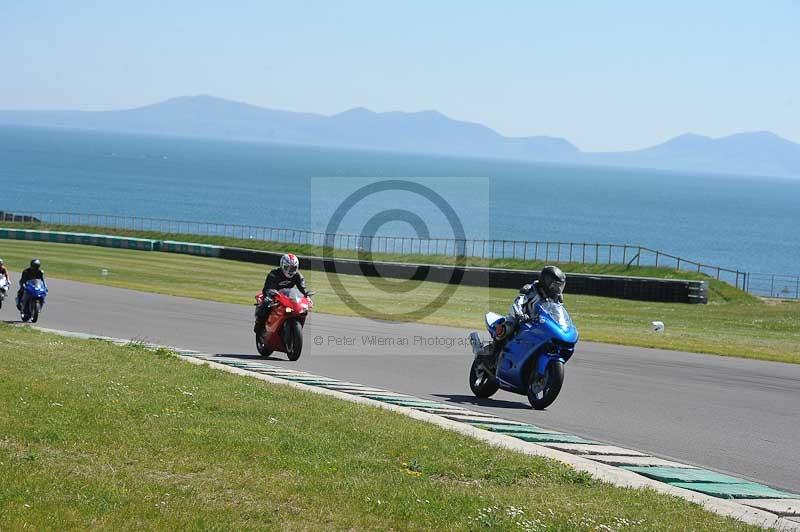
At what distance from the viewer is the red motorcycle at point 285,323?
770 inches

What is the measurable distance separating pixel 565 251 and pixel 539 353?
342 ft

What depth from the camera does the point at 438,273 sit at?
5128cm

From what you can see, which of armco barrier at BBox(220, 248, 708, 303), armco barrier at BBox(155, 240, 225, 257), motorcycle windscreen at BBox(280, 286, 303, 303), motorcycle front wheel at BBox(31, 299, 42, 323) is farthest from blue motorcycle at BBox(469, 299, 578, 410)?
armco barrier at BBox(155, 240, 225, 257)

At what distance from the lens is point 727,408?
50.9 feet

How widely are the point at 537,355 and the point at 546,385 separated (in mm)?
429

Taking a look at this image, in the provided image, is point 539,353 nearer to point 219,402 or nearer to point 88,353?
point 219,402

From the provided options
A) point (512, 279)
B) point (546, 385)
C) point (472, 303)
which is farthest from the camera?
A: point (512, 279)

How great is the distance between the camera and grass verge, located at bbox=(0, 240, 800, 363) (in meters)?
28.4

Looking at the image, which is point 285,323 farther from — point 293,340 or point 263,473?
point 263,473

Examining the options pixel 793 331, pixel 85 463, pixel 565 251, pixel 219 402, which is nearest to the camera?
pixel 85 463

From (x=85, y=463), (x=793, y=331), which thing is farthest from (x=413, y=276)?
(x=85, y=463)

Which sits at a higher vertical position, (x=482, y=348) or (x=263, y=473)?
(x=482, y=348)

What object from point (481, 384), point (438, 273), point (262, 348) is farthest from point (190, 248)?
point (481, 384)

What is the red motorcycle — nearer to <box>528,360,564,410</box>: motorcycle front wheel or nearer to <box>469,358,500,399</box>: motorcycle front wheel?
<box>469,358,500,399</box>: motorcycle front wheel
